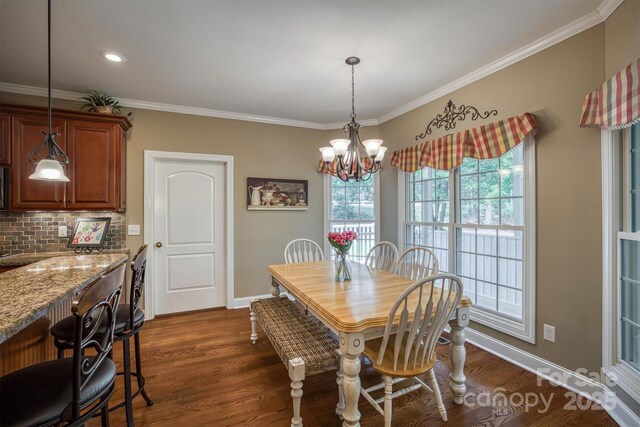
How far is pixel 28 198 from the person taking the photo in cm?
278

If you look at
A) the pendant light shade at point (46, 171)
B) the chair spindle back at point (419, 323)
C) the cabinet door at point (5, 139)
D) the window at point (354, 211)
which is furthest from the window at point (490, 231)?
the cabinet door at point (5, 139)

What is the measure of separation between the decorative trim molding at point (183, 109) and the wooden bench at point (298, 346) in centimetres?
258

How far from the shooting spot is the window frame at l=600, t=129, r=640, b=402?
1.83 m

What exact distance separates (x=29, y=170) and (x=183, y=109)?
5.35 ft

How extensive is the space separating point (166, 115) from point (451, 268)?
12.5 feet

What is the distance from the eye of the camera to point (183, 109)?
3.57 metres

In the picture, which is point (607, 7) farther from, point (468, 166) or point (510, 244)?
point (510, 244)

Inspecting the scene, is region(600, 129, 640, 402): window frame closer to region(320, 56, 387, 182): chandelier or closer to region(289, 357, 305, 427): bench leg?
region(320, 56, 387, 182): chandelier

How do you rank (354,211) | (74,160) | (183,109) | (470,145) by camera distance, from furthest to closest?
1. (354,211)
2. (183,109)
3. (74,160)
4. (470,145)

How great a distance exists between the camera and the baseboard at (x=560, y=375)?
176 cm

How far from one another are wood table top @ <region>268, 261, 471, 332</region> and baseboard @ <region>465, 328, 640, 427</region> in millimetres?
1079

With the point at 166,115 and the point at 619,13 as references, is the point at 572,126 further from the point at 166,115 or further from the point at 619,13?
the point at 166,115

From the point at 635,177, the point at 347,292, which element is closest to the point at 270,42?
the point at 347,292

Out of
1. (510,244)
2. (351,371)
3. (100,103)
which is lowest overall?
(351,371)
